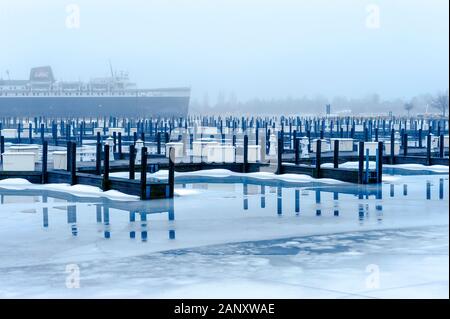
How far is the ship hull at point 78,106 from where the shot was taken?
4843 inches

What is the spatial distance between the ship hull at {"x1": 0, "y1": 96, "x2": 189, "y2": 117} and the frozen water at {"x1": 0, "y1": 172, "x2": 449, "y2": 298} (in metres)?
110

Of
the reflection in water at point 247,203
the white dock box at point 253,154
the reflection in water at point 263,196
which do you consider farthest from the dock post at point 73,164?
the white dock box at point 253,154

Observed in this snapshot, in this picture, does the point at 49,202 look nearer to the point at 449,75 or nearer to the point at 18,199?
the point at 18,199

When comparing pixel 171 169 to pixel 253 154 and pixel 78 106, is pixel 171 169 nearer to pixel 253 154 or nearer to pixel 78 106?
pixel 253 154

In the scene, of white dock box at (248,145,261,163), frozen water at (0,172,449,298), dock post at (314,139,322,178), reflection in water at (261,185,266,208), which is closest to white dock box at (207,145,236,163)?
white dock box at (248,145,261,163)

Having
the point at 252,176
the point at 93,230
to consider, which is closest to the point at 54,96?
the point at 252,176

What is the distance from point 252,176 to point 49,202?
23.2 feet

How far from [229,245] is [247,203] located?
4769 millimetres

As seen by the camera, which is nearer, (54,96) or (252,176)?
(252,176)

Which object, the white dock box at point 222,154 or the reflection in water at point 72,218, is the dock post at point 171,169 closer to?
the reflection in water at point 72,218

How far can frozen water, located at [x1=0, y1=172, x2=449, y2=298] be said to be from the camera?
710 centimetres

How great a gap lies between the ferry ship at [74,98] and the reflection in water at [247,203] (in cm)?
10850

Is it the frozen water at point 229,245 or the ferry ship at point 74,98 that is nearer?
the frozen water at point 229,245

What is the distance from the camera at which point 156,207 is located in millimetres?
13664
